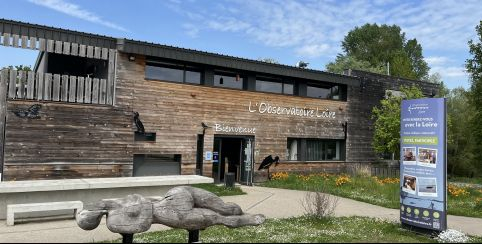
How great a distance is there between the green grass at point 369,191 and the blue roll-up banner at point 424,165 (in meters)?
3.17

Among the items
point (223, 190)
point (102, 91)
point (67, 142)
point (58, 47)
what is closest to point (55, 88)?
point (58, 47)

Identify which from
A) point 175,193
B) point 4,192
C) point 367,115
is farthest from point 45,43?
point 367,115

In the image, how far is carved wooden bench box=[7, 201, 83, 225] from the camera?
9203 millimetres

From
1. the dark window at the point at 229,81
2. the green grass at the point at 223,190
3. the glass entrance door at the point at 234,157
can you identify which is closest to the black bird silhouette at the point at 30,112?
the green grass at the point at 223,190

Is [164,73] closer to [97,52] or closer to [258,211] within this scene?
[97,52]

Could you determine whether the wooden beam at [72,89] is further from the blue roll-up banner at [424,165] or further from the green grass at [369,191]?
the blue roll-up banner at [424,165]

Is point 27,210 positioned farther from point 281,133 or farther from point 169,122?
point 281,133

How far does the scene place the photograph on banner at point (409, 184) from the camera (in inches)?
351

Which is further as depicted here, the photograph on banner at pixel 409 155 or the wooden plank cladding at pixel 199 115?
the wooden plank cladding at pixel 199 115

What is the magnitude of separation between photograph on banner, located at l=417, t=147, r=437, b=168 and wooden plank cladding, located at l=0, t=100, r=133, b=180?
10.3m

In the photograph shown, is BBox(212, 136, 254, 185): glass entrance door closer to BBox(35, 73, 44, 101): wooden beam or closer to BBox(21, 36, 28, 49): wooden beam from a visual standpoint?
BBox(35, 73, 44, 101): wooden beam

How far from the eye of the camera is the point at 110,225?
233 inches

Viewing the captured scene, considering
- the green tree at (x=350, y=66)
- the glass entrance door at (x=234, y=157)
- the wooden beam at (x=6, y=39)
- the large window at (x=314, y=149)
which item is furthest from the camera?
the green tree at (x=350, y=66)

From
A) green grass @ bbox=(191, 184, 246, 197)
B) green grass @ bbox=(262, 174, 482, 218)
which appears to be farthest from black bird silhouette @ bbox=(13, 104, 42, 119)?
green grass @ bbox=(262, 174, 482, 218)
